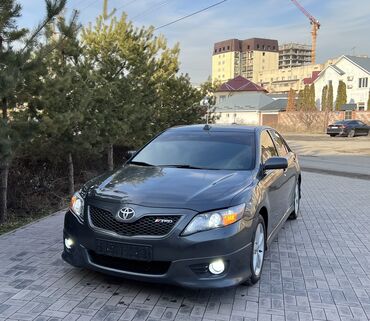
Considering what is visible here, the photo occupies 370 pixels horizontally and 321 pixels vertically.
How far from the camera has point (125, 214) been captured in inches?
147

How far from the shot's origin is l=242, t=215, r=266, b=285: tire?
159 inches

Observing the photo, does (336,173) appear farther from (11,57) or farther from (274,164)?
(11,57)

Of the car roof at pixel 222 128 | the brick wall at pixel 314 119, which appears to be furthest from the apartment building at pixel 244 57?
the car roof at pixel 222 128

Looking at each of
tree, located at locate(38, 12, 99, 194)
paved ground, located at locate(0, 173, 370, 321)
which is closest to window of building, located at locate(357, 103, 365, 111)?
tree, located at locate(38, 12, 99, 194)

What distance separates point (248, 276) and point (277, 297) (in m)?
0.33

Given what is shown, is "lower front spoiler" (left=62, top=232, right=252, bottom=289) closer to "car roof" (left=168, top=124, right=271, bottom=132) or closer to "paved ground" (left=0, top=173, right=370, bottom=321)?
"paved ground" (left=0, top=173, right=370, bottom=321)

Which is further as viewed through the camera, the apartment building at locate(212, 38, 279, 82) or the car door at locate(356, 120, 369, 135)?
the apartment building at locate(212, 38, 279, 82)

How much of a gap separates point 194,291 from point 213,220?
0.78 m

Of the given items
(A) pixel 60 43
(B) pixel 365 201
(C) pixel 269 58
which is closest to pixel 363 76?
(B) pixel 365 201

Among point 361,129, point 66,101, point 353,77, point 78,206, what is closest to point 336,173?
point 66,101

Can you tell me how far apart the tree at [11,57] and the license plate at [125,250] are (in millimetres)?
2110

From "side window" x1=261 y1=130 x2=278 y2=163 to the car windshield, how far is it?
0.58ft

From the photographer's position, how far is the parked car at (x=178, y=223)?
363 cm

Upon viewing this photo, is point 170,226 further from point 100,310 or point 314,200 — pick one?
point 314,200
